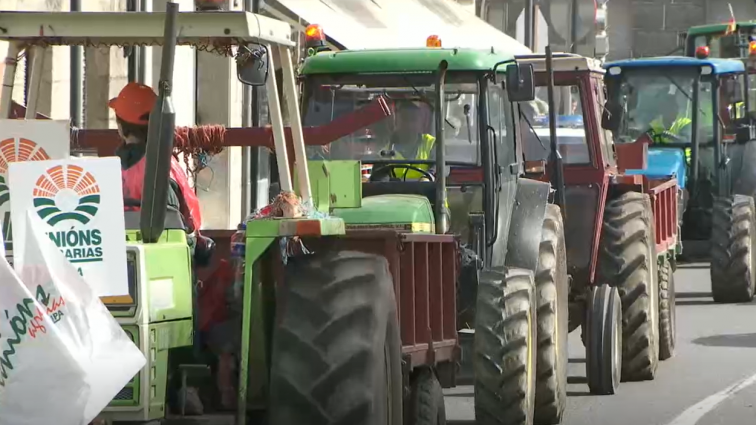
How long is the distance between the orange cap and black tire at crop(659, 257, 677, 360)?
23.1 ft

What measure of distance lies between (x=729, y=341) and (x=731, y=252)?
→ 3464 millimetres

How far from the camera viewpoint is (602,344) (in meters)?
12.0

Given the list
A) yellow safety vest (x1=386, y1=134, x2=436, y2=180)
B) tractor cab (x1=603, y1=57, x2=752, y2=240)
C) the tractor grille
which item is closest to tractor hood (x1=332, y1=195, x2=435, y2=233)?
yellow safety vest (x1=386, y1=134, x2=436, y2=180)

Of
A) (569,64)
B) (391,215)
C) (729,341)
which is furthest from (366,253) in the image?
(729,341)

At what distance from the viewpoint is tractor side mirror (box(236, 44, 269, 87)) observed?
7152mm

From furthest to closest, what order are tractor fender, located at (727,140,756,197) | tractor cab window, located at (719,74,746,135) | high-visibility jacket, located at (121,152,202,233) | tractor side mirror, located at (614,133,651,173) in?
tractor cab window, located at (719,74,746,135), tractor fender, located at (727,140,756,197), tractor side mirror, located at (614,133,651,173), high-visibility jacket, located at (121,152,202,233)

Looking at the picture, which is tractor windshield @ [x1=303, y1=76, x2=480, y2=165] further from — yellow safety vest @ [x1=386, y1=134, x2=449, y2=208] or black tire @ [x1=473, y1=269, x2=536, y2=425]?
black tire @ [x1=473, y1=269, x2=536, y2=425]

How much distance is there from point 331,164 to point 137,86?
0.86m

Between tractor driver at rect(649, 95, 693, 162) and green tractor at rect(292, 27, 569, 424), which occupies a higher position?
tractor driver at rect(649, 95, 693, 162)

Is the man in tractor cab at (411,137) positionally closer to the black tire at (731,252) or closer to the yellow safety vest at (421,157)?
the yellow safety vest at (421,157)

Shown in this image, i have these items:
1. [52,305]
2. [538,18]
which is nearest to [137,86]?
[52,305]

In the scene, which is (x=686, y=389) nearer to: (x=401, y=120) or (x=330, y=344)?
(x=401, y=120)

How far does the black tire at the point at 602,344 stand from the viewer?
12.0 m

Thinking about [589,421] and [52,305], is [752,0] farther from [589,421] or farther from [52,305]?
[52,305]
